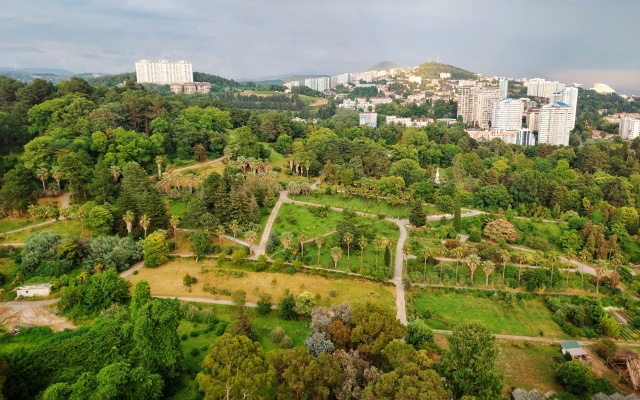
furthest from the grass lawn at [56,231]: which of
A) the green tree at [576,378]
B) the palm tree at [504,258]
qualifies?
the green tree at [576,378]

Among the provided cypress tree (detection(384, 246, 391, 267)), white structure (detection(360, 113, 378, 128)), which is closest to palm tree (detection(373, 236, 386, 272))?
cypress tree (detection(384, 246, 391, 267))

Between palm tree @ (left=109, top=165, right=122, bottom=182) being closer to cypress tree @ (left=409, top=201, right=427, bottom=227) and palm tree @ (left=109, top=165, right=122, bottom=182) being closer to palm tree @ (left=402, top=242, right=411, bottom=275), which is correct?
palm tree @ (left=402, top=242, right=411, bottom=275)

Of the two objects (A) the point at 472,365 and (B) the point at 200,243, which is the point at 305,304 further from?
(A) the point at 472,365

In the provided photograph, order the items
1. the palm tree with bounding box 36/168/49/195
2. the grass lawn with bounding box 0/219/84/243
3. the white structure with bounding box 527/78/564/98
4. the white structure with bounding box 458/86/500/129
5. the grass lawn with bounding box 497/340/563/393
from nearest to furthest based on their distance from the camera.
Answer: the grass lawn with bounding box 497/340/563/393 < the grass lawn with bounding box 0/219/84/243 < the palm tree with bounding box 36/168/49/195 < the white structure with bounding box 458/86/500/129 < the white structure with bounding box 527/78/564/98

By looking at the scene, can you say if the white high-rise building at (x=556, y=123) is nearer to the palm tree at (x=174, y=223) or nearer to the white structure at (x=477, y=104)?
the white structure at (x=477, y=104)

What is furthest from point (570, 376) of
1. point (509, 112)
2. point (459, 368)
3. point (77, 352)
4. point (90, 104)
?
point (509, 112)

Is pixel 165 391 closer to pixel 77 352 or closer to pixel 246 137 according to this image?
pixel 77 352
